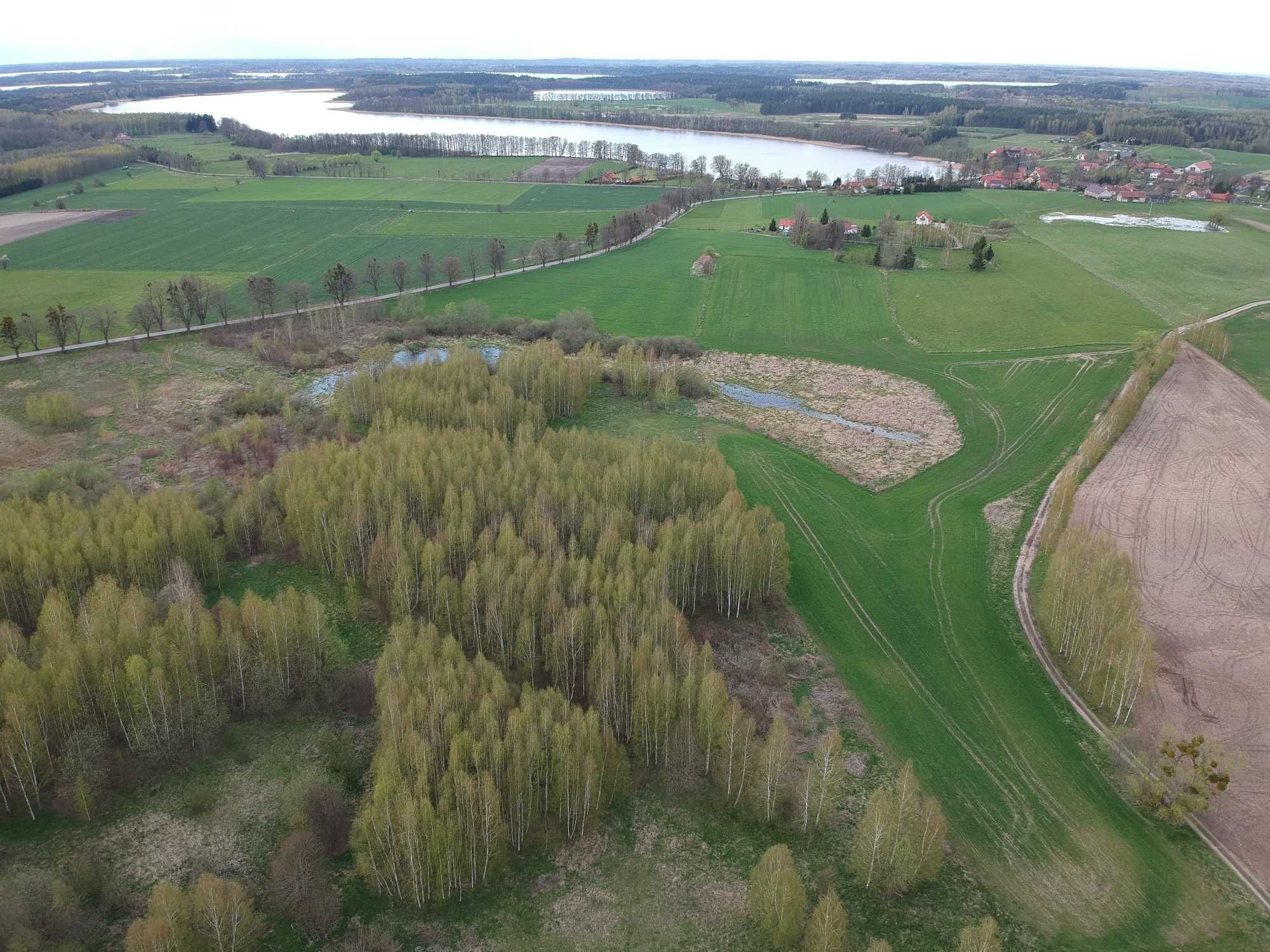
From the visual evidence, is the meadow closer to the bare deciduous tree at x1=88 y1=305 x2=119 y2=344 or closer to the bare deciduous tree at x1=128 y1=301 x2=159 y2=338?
the bare deciduous tree at x1=88 y1=305 x2=119 y2=344

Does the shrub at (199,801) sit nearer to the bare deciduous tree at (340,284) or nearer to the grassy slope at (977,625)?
the grassy slope at (977,625)

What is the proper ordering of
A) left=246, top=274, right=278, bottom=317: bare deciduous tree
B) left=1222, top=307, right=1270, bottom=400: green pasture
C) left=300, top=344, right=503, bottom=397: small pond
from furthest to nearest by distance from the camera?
1. left=246, top=274, right=278, bottom=317: bare deciduous tree
2. left=1222, top=307, right=1270, bottom=400: green pasture
3. left=300, top=344, right=503, bottom=397: small pond

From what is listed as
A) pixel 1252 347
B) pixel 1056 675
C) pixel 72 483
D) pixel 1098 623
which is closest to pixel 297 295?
pixel 72 483

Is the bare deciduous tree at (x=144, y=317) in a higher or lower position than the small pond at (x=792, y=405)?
higher

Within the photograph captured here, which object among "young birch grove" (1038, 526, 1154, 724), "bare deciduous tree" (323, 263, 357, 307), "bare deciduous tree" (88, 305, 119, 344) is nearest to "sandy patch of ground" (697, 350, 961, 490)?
"young birch grove" (1038, 526, 1154, 724)

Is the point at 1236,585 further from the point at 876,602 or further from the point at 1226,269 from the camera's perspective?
the point at 1226,269

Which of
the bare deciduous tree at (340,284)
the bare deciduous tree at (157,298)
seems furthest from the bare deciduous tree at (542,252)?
the bare deciduous tree at (157,298)

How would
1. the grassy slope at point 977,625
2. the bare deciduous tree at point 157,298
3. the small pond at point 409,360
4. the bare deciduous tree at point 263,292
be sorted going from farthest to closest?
the bare deciduous tree at point 263,292
the bare deciduous tree at point 157,298
the small pond at point 409,360
the grassy slope at point 977,625

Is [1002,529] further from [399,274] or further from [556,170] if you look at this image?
[556,170]
